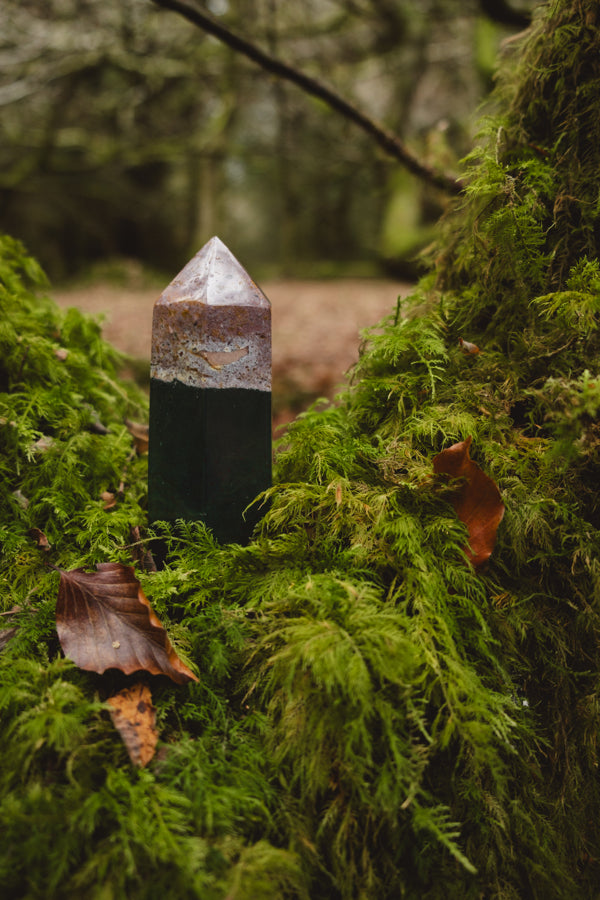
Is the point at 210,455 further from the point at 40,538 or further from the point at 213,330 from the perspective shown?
the point at 40,538

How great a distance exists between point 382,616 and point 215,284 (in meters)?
1.02

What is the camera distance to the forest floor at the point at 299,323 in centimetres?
584

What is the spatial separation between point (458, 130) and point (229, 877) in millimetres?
16633

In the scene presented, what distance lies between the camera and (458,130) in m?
14.3

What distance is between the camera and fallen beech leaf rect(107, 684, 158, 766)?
47.3 inches

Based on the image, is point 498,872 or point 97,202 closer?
point 498,872

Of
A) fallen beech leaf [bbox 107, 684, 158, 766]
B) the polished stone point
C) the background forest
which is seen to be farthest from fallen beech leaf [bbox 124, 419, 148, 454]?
the background forest

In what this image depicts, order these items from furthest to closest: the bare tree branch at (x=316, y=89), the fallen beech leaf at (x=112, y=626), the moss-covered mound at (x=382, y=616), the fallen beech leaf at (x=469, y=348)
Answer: the bare tree branch at (x=316, y=89) < the fallen beech leaf at (x=469, y=348) < the fallen beech leaf at (x=112, y=626) < the moss-covered mound at (x=382, y=616)

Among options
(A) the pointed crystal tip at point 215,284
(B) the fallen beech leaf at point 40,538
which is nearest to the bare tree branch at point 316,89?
(A) the pointed crystal tip at point 215,284

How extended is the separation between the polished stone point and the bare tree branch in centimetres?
168

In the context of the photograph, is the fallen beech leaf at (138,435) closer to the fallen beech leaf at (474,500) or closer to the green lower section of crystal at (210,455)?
the green lower section of crystal at (210,455)

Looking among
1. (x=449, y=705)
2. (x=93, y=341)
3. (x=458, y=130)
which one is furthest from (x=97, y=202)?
(x=449, y=705)

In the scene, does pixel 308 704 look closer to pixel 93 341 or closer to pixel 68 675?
pixel 68 675

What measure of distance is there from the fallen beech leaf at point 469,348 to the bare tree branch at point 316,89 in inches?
48.1
